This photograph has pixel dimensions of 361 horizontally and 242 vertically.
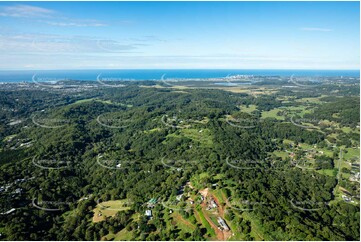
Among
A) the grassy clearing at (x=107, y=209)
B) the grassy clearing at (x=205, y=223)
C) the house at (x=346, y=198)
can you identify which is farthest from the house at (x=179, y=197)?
the house at (x=346, y=198)

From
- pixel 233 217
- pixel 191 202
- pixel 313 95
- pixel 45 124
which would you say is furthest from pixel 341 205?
pixel 313 95

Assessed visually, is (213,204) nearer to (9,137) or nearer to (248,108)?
(9,137)

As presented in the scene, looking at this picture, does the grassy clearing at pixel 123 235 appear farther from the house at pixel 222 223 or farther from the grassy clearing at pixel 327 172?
the grassy clearing at pixel 327 172

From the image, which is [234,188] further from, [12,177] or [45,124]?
[45,124]

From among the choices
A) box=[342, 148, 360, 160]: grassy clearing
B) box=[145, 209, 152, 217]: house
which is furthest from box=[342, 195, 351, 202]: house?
box=[145, 209, 152, 217]: house

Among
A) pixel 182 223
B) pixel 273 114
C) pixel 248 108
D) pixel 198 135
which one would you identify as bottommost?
pixel 182 223

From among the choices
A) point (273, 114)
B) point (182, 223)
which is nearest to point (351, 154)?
point (273, 114)

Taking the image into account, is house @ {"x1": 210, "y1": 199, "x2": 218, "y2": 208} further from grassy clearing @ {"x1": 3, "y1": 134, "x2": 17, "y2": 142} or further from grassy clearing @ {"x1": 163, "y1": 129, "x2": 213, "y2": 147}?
grassy clearing @ {"x1": 3, "y1": 134, "x2": 17, "y2": 142}

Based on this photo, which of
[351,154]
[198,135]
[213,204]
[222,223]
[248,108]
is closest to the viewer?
[222,223]
